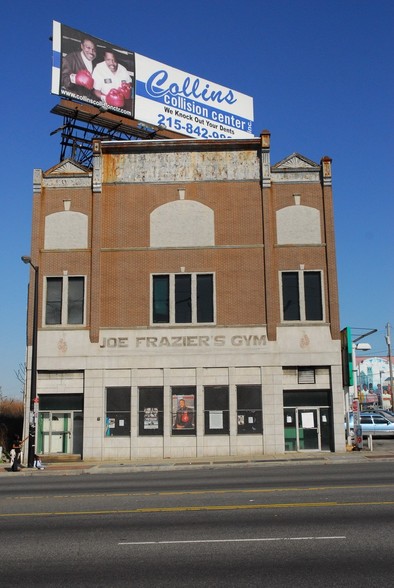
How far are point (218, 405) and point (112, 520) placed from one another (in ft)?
59.3

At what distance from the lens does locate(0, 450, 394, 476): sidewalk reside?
83.4ft

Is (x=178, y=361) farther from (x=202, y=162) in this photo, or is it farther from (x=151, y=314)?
(x=202, y=162)

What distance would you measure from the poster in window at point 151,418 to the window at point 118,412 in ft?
2.84

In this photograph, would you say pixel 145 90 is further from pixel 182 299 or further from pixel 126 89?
pixel 182 299

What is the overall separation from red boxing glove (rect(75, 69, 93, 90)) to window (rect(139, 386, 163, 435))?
18209 millimetres

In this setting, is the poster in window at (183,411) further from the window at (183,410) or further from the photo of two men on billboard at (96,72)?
the photo of two men on billboard at (96,72)

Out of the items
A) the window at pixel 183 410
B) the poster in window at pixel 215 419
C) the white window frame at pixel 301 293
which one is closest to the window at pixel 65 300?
the window at pixel 183 410

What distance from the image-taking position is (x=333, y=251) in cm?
3122

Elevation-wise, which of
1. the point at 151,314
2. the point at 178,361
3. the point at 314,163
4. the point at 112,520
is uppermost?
the point at 314,163

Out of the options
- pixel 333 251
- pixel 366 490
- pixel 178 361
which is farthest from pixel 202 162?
pixel 366 490

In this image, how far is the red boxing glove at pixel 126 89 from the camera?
1502 inches

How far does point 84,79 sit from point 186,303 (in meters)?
15.3

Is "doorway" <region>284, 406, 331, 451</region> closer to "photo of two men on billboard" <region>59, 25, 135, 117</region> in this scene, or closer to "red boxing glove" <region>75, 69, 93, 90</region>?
"photo of two men on billboard" <region>59, 25, 135, 117</region>

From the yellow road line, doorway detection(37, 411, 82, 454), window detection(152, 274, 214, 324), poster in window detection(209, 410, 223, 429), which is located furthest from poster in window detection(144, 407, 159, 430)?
the yellow road line
